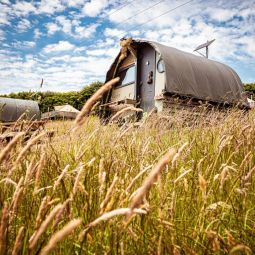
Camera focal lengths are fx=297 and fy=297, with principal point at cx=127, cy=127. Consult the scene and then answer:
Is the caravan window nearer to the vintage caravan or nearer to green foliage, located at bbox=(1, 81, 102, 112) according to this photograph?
the vintage caravan

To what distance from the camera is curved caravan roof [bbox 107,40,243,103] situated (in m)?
12.8

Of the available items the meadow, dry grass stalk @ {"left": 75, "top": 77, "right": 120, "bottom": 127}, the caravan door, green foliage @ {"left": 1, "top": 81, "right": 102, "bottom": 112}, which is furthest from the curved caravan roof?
green foliage @ {"left": 1, "top": 81, "right": 102, "bottom": 112}

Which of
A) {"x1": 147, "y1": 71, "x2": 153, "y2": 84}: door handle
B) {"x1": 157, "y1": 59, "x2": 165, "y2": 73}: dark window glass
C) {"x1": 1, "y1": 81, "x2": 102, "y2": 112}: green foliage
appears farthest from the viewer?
{"x1": 1, "y1": 81, "x2": 102, "y2": 112}: green foliage

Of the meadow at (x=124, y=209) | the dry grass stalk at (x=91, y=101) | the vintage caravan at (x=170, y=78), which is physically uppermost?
the vintage caravan at (x=170, y=78)

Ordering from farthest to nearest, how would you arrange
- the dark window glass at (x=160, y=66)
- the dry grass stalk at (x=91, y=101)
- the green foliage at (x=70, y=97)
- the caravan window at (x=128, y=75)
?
the green foliage at (x=70, y=97), the caravan window at (x=128, y=75), the dark window glass at (x=160, y=66), the dry grass stalk at (x=91, y=101)

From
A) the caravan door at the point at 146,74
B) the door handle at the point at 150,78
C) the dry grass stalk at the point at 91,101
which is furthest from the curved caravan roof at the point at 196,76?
the dry grass stalk at the point at 91,101

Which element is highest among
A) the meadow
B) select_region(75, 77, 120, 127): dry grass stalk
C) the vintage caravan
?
the vintage caravan

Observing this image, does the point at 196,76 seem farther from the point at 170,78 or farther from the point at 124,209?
the point at 124,209

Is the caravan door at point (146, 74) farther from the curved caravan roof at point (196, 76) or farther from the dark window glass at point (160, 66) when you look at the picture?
the dark window glass at point (160, 66)

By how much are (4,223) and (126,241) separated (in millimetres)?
728

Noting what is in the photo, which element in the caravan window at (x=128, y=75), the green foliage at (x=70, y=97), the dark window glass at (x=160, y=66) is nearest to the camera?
the dark window glass at (x=160, y=66)

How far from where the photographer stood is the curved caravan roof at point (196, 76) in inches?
506

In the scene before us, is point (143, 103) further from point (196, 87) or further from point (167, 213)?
point (167, 213)

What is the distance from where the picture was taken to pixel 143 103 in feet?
49.4
